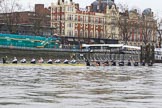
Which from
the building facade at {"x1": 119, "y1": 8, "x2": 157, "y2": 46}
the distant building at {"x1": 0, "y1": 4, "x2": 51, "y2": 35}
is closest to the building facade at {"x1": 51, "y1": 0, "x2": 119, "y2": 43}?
the distant building at {"x1": 0, "y1": 4, "x2": 51, "y2": 35}

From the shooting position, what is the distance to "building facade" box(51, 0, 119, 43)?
155 metres

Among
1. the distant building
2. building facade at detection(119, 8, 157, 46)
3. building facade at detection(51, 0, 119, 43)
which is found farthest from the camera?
building facade at detection(51, 0, 119, 43)

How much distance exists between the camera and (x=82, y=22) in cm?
15888

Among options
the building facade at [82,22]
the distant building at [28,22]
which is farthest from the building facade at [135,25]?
the distant building at [28,22]

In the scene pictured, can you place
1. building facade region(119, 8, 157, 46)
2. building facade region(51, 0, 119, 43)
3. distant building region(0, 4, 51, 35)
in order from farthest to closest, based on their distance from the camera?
1. building facade region(51, 0, 119, 43)
2. building facade region(119, 8, 157, 46)
3. distant building region(0, 4, 51, 35)

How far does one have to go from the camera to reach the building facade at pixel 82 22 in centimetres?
15525

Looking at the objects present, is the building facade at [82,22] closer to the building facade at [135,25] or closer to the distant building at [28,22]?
the distant building at [28,22]

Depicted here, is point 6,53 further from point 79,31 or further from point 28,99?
point 28,99

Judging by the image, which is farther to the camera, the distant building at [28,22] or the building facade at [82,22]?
the building facade at [82,22]

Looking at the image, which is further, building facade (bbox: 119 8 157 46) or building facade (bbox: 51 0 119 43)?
building facade (bbox: 51 0 119 43)

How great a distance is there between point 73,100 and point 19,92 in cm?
409

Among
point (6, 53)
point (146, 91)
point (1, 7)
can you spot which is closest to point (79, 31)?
point (1, 7)

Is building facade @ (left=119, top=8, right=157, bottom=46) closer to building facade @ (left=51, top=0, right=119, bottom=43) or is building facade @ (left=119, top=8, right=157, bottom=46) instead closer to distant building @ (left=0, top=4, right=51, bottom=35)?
building facade @ (left=51, top=0, right=119, bottom=43)

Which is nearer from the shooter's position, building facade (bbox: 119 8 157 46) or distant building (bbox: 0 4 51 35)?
distant building (bbox: 0 4 51 35)
